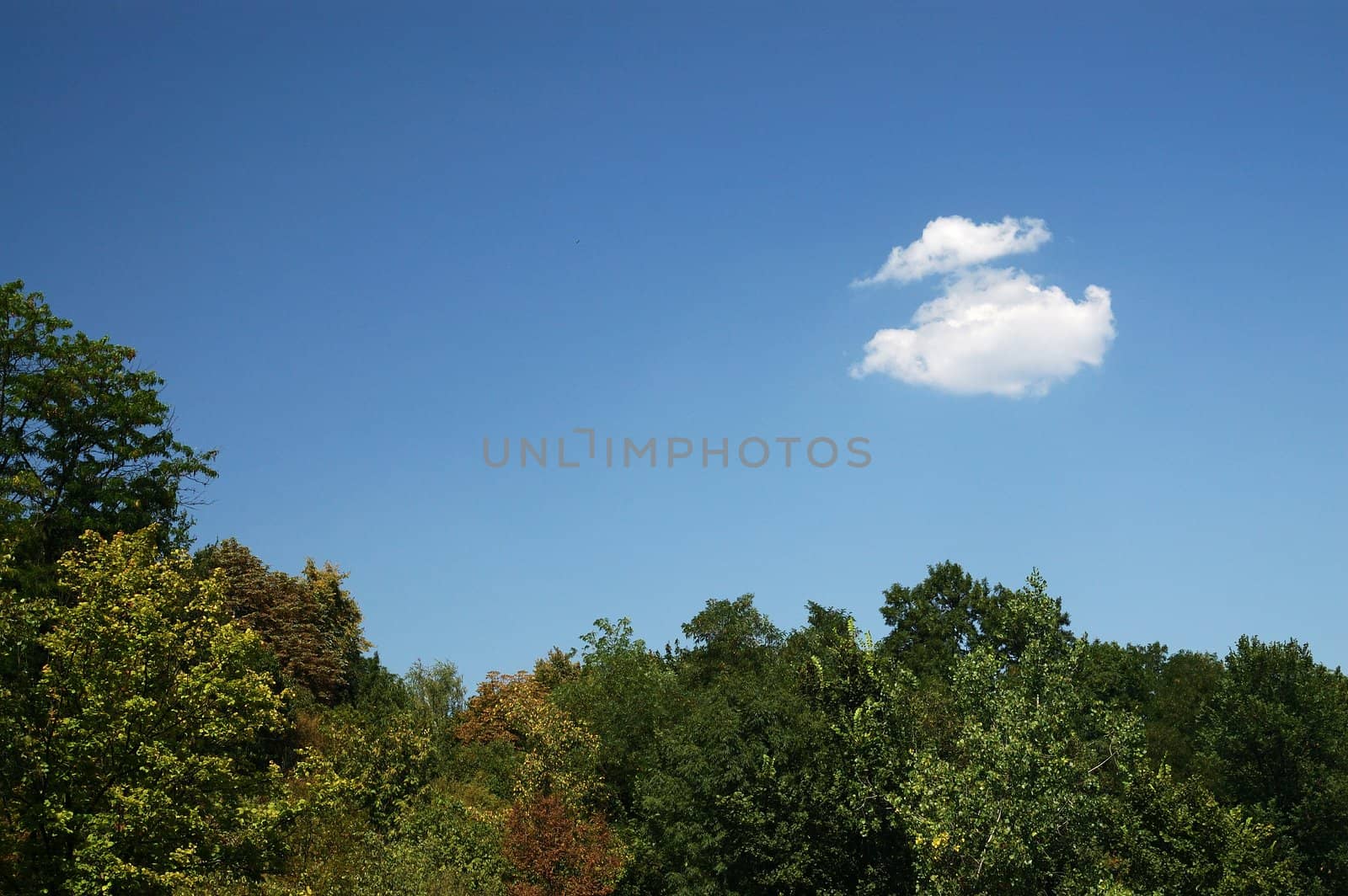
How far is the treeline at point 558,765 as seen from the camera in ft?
88.4

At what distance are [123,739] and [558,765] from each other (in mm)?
22310

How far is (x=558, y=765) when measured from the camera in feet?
152

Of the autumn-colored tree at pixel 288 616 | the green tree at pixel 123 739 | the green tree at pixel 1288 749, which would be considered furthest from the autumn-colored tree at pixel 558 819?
the green tree at pixel 1288 749

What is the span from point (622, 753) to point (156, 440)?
28.9 metres

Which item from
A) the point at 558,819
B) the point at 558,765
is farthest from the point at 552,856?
the point at 558,765

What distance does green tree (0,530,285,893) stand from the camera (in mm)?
26500

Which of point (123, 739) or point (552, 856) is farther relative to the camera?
point (552, 856)

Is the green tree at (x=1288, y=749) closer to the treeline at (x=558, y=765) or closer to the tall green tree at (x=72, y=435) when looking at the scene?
the treeline at (x=558, y=765)

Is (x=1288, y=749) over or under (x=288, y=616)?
under

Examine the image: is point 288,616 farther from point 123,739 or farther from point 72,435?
point 123,739

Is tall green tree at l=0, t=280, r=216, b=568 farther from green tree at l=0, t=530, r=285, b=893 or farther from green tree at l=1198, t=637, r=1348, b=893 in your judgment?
green tree at l=1198, t=637, r=1348, b=893

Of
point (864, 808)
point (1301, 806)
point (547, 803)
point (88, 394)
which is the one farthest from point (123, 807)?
point (1301, 806)

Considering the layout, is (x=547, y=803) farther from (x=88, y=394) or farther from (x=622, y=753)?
(x=88, y=394)

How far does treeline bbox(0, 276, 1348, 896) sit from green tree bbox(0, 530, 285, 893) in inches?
3.4
